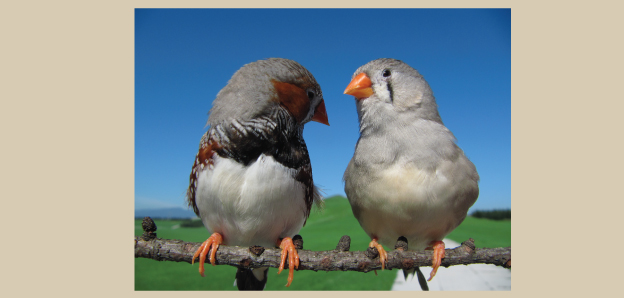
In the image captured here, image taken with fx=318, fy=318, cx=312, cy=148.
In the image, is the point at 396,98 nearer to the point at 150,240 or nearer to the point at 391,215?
the point at 391,215

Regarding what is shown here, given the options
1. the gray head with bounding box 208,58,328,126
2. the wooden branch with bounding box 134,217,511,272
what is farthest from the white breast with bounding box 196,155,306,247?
the gray head with bounding box 208,58,328,126

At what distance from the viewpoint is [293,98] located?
4.65ft

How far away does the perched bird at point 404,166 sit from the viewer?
1301 mm

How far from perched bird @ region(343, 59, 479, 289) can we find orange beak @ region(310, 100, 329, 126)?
0.47 ft

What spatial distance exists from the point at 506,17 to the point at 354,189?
117 centimetres

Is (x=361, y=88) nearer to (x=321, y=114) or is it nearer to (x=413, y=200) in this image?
(x=321, y=114)

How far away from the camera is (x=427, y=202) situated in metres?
1.28

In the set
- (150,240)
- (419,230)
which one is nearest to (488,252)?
(419,230)

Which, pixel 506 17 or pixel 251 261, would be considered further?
pixel 506 17

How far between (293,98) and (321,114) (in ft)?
0.63

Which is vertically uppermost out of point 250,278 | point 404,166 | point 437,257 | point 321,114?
point 321,114

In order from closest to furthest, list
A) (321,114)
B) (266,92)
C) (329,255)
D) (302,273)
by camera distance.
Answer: (329,255), (266,92), (321,114), (302,273)

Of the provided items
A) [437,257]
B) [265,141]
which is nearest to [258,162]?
[265,141]

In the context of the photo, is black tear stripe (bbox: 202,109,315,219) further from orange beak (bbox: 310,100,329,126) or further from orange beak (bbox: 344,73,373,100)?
orange beak (bbox: 344,73,373,100)
